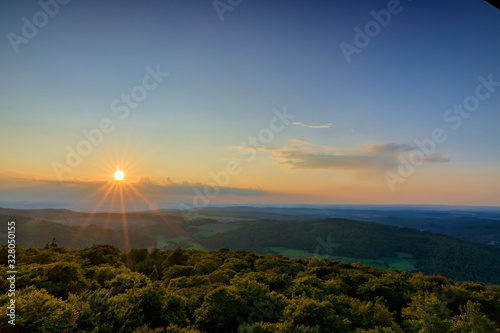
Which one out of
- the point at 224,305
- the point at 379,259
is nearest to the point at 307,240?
the point at 379,259

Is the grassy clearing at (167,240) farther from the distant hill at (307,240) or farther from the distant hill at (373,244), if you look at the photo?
the distant hill at (373,244)

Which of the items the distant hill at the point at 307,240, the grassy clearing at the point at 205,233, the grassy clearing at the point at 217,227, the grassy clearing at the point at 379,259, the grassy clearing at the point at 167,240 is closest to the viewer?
the distant hill at the point at 307,240

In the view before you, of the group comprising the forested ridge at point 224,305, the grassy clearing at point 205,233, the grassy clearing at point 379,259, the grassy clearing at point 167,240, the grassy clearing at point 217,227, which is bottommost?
the grassy clearing at point 379,259

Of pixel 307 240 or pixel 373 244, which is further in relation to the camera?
pixel 307 240

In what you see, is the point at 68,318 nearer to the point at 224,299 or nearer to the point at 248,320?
the point at 224,299

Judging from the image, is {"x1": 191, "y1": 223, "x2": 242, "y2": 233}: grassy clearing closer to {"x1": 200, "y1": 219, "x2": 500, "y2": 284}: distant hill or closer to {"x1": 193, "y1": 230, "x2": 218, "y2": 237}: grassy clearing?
{"x1": 193, "y1": 230, "x2": 218, "y2": 237}: grassy clearing

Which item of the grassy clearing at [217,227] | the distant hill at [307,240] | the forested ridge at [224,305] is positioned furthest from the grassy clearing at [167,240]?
the forested ridge at [224,305]

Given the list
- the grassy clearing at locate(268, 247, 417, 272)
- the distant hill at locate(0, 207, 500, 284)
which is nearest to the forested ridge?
the distant hill at locate(0, 207, 500, 284)

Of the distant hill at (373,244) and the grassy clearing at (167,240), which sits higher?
the grassy clearing at (167,240)

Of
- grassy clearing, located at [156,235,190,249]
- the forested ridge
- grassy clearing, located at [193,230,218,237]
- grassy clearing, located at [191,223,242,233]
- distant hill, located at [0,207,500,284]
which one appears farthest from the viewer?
grassy clearing, located at [191,223,242,233]

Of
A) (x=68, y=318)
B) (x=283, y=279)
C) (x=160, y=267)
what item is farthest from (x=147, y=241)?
(x=68, y=318)

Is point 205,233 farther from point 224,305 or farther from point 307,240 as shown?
point 224,305
